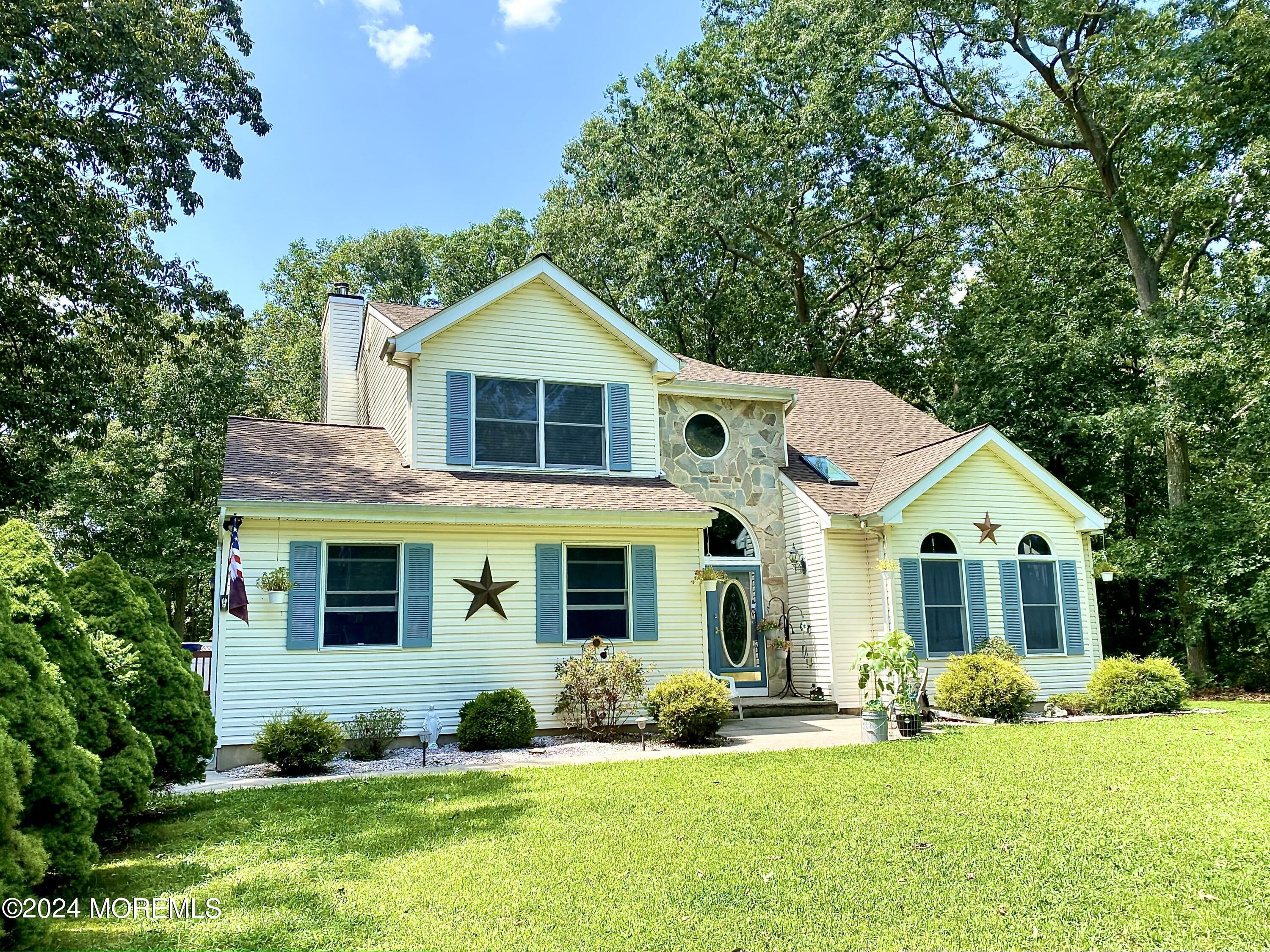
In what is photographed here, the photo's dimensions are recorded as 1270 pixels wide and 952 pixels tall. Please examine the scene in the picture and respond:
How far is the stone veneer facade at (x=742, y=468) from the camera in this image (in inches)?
616

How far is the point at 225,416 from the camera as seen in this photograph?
27.0 m

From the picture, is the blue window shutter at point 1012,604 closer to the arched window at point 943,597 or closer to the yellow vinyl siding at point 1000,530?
the yellow vinyl siding at point 1000,530

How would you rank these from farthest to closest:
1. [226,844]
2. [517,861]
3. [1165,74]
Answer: [1165,74] → [226,844] → [517,861]

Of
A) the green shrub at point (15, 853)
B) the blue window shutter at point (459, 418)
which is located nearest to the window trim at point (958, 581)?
the blue window shutter at point (459, 418)

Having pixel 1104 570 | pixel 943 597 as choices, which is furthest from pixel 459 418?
pixel 1104 570

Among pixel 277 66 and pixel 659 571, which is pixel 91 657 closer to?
pixel 659 571

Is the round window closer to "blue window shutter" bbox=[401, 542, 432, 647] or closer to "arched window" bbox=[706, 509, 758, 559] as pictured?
"arched window" bbox=[706, 509, 758, 559]

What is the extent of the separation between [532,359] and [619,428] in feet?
6.04

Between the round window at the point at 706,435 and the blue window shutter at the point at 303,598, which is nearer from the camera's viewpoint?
the blue window shutter at the point at 303,598

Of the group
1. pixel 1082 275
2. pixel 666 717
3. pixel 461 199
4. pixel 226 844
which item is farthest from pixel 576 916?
pixel 461 199

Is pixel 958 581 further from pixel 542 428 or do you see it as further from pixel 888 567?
pixel 542 428

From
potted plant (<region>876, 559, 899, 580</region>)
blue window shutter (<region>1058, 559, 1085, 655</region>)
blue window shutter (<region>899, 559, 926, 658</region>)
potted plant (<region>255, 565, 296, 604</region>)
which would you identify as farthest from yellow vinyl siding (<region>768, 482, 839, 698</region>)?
Answer: potted plant (<region>255, 565, 296, 604</region>)

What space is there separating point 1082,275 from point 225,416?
25915mm

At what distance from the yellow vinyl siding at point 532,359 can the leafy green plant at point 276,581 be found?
8.91ft
